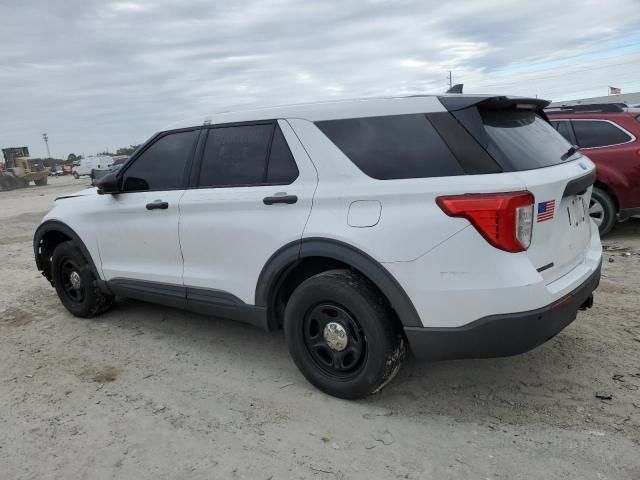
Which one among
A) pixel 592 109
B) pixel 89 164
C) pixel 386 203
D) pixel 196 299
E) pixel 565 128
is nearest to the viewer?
pixel 386 203

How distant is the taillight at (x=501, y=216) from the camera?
8.49 ft

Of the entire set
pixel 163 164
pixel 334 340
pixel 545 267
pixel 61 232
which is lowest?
pixel 334 340

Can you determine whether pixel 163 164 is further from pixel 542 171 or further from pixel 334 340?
pixel 542 171

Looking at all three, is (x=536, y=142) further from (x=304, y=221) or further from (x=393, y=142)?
(x=304, y=221)

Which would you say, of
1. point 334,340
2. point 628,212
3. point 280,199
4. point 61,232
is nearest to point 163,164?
point 280,199

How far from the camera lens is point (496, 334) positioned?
2.68 meters

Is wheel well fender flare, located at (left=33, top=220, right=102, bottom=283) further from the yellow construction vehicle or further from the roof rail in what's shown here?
the yellow construction vehicle

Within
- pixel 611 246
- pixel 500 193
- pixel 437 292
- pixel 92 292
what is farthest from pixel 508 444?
pixel 611 246

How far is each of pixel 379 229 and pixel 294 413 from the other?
1.25m

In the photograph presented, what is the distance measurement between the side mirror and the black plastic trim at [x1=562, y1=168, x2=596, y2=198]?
3380 mm

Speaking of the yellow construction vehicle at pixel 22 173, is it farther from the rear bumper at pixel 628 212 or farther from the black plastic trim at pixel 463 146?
the black plastic trim at pixel 463 146

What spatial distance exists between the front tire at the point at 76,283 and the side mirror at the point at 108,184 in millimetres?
961

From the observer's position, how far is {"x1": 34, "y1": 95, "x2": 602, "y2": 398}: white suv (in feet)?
8.74

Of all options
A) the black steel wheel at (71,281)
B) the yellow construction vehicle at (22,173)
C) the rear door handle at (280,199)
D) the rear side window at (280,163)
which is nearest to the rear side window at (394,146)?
the rear side window at (280,163)
